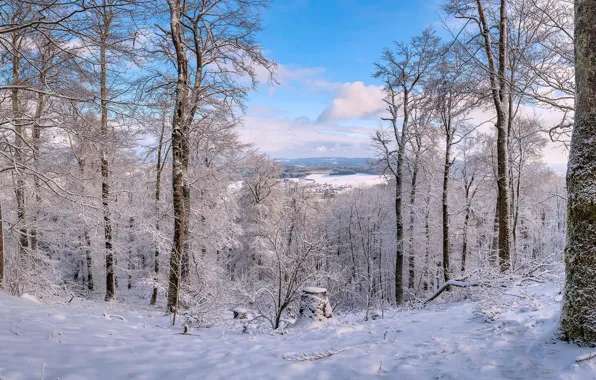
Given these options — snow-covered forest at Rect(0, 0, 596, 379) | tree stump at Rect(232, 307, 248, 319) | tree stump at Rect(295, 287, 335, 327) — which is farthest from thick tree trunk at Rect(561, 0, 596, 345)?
tree stump at Rect(232, 307, 248, 319)

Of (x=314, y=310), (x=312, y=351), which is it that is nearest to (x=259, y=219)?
(x=314, y=310)

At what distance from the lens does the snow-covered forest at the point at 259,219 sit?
3086 millimetres

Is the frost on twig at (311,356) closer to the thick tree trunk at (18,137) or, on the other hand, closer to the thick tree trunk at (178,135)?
the thick tree trunk at (178,135)

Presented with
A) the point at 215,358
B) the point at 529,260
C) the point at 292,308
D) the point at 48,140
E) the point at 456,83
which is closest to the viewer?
the point at 215,358

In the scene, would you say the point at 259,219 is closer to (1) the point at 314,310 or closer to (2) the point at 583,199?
(1) the point at 314,310

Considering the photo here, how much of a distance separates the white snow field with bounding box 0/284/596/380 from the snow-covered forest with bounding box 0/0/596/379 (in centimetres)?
3

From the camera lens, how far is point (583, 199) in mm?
3008

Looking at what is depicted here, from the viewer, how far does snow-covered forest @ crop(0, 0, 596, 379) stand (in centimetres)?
309

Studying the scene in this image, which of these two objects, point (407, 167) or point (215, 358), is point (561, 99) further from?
point (407, 167)

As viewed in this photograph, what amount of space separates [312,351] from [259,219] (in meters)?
15.5

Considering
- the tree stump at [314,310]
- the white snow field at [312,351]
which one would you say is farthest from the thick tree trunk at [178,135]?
the tree stump at [314,310]

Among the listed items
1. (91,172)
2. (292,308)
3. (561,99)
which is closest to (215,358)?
(292,308)

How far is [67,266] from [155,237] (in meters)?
18.4

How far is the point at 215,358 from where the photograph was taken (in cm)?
341
